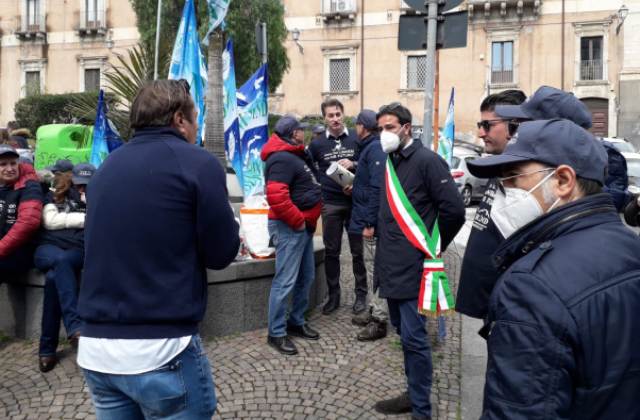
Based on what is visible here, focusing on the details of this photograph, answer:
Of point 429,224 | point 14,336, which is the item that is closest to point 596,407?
point 429,224

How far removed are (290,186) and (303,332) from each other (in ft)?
3.96

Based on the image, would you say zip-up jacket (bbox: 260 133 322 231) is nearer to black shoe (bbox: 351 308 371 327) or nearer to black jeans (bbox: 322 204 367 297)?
black jeans (bbox: 322 204 367 297)

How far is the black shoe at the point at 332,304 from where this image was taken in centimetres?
555

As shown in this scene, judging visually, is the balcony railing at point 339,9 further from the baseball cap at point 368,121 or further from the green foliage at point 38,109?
the baseball cap at point 368,121

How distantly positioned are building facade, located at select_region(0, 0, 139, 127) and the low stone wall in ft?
114

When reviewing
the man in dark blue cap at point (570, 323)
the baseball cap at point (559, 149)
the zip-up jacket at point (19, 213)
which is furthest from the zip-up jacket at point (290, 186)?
the man in dark blue cap at point (570, 323)

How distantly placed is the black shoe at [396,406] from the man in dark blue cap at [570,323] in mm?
2208

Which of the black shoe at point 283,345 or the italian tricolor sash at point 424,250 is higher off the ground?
the italian tricolor sash at point 424,250

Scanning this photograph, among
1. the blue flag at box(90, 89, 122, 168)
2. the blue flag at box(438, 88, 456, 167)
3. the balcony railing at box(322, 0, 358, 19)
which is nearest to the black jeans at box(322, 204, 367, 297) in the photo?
the blue flag at box(90, 89, 122, 168)

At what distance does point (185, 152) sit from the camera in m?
2.01

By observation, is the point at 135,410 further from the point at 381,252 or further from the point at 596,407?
the point at 381,252

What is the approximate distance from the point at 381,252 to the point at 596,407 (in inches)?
90.5

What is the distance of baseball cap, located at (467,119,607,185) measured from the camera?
1.56 meters

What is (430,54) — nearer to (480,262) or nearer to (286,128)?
(286,128)
